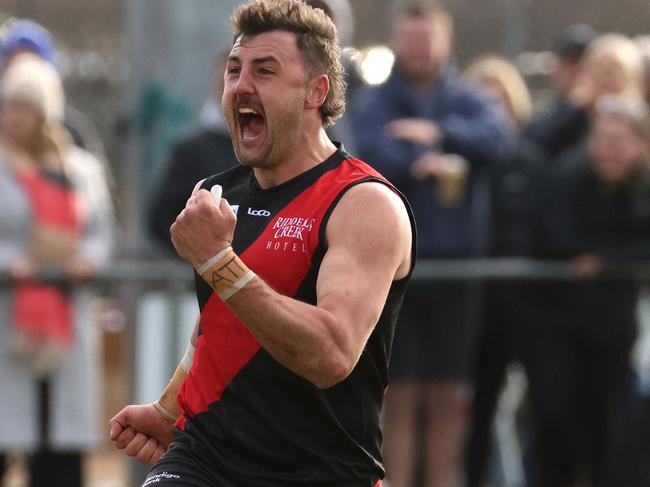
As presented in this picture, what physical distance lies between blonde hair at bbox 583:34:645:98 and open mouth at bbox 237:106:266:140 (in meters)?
4.89

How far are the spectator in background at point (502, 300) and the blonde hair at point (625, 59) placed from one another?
0.65 meters

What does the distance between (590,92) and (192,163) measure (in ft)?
8.50

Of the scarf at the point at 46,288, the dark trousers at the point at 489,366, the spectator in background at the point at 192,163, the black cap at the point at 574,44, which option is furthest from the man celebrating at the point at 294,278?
the black cap at the point at 574,44

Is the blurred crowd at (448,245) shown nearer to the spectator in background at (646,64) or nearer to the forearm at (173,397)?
the spectator in background at (646,64)

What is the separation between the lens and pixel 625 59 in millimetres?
8719

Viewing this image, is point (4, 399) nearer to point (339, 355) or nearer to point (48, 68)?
point (48, 68)

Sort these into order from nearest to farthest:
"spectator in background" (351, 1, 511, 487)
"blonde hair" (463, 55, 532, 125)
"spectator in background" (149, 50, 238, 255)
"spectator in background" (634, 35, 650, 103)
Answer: "spectator in background" (149, 50, 238, 255) → "spectator in background" (351, 1, 511, 487) → "spectator in background" (634, 35, 650, 103) → "blonde hair" (463, 55, 532, 125)

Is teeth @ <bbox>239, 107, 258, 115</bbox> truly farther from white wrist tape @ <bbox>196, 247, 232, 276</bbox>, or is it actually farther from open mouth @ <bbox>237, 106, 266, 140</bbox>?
white wrist tape @ <bbox>196, 247, 232, 276</bbox>

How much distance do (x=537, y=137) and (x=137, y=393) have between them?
2.84m

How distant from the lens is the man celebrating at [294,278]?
3.96 metres

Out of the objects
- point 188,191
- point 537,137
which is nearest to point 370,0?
point 537,137

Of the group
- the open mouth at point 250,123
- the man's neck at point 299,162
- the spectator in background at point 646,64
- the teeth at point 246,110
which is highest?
the teeth at point 246,110

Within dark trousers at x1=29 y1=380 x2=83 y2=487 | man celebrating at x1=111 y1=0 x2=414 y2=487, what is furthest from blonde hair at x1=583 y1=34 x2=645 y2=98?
man celebrating at x1=111 y1=0 x2=414 y2=487

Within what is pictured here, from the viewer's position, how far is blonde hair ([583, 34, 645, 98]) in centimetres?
869
